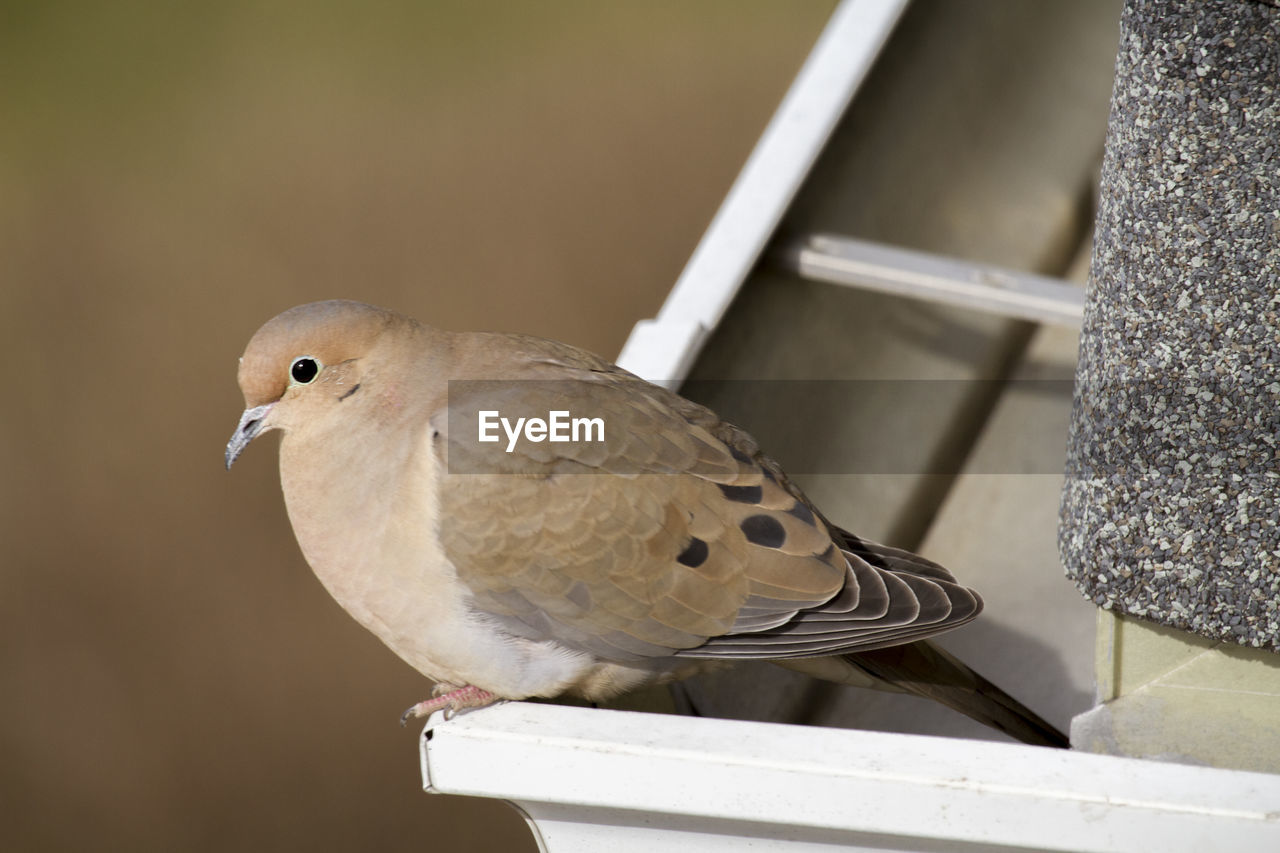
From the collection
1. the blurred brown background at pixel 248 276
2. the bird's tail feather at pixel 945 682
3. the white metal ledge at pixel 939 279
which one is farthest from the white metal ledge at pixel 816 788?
the blurred brown background at pixel 248 276

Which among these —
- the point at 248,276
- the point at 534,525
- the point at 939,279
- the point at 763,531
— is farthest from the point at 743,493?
the point at 248,276

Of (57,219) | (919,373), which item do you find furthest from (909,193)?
(57,219)

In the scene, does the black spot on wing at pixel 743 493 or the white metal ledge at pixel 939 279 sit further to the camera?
the white metal ledge at pixel 939 279

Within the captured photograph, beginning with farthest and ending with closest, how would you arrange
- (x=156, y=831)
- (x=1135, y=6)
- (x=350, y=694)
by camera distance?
(x=350, y=694) < (x=156, y=831) < (x=1135, y=6)

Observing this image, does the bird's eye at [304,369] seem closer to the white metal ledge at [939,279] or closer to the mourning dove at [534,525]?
the mourning dove at [534,525]

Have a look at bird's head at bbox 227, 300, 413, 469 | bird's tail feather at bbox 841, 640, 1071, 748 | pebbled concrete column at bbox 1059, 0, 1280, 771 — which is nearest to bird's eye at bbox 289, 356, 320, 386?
bird's head at bbox 227, 300, 413, 469

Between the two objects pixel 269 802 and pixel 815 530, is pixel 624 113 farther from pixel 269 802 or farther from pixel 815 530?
pixel 815 530

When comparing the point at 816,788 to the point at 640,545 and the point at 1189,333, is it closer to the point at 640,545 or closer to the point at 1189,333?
the point at 640,545

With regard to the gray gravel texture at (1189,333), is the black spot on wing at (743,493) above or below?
below
